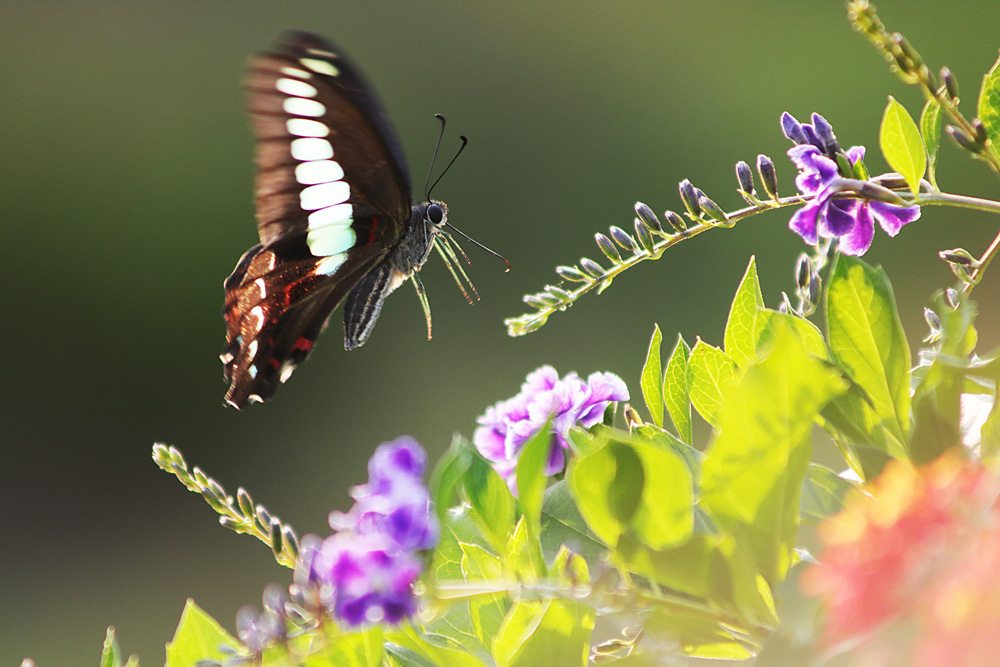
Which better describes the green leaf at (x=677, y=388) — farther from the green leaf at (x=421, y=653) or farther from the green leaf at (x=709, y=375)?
the green leaf at (x=421, y=653)

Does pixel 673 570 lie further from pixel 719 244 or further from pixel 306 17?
pixel 306 17

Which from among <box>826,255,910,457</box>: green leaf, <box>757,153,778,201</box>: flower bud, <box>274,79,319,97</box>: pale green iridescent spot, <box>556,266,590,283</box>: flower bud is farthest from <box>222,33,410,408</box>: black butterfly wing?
<box>826,255,910,457</box>: green leaf

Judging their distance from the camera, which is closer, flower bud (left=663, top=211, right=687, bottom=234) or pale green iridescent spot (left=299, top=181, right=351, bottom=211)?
flower bud (left=663, top=211, right=687, bottom=234)

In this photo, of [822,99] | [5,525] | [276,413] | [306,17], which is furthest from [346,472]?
[822,99]

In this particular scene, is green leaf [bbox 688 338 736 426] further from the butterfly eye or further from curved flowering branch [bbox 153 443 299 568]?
the butterfly eye

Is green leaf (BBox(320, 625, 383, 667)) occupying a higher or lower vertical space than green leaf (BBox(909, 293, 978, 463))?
lower

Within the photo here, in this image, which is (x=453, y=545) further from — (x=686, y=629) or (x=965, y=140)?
(x=965, y=140)

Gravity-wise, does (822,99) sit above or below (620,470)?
below
